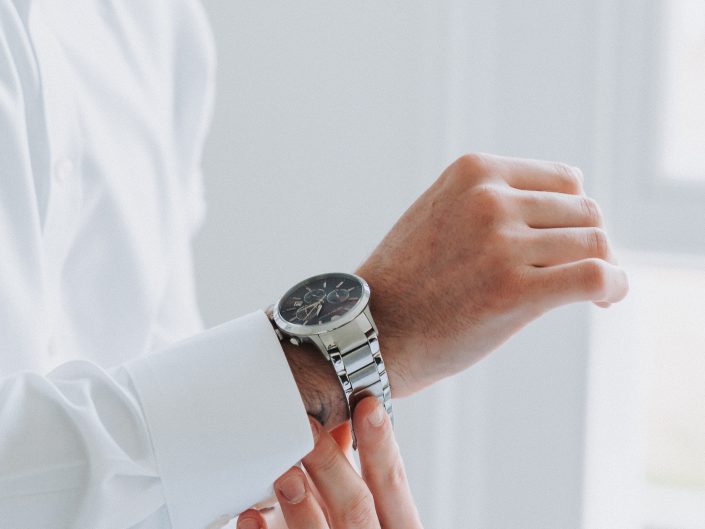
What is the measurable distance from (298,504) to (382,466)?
0.25 feet

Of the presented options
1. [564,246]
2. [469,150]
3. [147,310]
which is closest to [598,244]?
[564,246]

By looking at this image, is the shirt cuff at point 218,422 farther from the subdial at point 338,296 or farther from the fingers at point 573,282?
the fingers at point 573,282

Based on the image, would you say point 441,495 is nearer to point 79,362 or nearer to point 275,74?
point 275,74

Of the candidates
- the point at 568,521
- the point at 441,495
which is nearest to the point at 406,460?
the point at 441,495

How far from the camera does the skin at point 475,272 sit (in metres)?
0.62

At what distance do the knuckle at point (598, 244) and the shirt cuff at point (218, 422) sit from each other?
27 cm

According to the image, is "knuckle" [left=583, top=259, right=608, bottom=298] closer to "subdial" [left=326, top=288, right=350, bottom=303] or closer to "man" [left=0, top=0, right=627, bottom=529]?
"man" [left=0, top=0, right=627, bottom=529]

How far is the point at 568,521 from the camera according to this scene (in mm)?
1335

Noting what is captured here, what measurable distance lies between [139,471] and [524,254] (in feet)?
1.13

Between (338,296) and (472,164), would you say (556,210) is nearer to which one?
(472,164)

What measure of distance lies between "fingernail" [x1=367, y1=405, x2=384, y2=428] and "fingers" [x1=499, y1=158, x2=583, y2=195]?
0.77 ft

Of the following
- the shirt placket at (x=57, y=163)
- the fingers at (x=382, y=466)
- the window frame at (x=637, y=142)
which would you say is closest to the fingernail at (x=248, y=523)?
the fingers at (x=382, y=466)

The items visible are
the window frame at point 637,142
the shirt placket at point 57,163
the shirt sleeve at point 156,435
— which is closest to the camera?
the shirt sleeve at point 156,435

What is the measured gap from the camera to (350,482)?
62 centimetres
